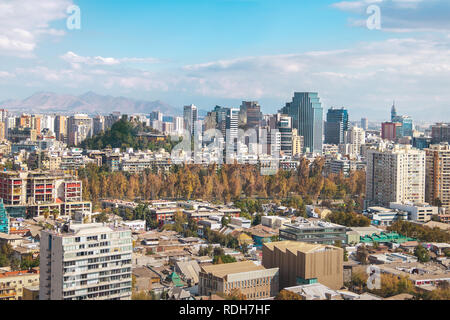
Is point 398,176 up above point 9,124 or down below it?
below

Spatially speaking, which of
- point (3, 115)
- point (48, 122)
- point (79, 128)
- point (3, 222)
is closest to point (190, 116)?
point (79, 128)

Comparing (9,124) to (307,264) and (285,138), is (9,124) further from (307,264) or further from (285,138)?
(307,264)

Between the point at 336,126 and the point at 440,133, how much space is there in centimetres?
809

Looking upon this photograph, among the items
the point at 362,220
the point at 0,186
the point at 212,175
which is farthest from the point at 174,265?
the point at 212,175

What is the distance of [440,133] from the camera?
63.7 feet

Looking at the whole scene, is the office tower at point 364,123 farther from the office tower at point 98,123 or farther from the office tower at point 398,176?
the office tower at point 398,176

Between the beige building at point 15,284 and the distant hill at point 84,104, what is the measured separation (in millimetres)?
20752

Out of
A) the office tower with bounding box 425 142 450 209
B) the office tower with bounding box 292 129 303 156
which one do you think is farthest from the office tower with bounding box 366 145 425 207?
the office tower with bounding box 292 129 303 156

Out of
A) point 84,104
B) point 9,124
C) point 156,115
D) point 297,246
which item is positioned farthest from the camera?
point 84,104

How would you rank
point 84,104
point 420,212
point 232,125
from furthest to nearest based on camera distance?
1. point 84,104
2. point 232,125
3. point 420,212

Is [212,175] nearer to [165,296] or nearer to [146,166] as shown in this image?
[146,166]

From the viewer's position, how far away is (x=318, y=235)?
26.2ft

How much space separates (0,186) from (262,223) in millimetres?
4690

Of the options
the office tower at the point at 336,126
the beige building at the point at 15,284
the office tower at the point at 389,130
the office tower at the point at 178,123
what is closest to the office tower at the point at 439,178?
the beige building at the point at 15,284
